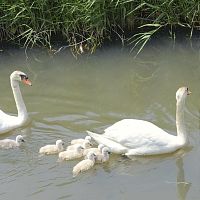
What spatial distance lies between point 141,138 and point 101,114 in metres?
1.35

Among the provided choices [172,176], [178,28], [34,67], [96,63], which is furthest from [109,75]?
[172,176]

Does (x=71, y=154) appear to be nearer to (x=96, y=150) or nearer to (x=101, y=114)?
(x=96, y=150)

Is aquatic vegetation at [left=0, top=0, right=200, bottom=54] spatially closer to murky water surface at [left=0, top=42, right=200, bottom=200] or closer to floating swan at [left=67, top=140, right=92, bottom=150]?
murky water surface at [left=0, top=42, right=200, bottom=200]

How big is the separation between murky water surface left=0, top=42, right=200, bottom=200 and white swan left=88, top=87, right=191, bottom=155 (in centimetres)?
10

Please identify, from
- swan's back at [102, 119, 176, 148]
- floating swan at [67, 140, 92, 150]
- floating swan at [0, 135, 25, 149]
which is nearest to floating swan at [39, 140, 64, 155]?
A: floating swan at [67, 140, 92, 150]

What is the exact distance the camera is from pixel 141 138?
720 cm

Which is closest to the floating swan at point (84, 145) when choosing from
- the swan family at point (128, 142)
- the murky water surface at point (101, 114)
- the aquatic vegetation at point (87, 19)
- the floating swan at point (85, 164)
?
the swan family at point (128, 142)

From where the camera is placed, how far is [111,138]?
735cm

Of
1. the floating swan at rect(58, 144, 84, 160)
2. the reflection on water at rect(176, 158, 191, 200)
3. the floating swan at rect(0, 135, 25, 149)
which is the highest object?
the floating swan at rect(0, 135, 25, 149)

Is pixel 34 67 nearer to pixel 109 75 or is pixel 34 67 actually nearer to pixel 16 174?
pixel 109 75

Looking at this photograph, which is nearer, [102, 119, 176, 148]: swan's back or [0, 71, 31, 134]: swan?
[102, 119, 176, 148]: swan's back

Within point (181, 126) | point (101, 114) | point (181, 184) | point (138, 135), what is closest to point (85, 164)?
point (138, 135)

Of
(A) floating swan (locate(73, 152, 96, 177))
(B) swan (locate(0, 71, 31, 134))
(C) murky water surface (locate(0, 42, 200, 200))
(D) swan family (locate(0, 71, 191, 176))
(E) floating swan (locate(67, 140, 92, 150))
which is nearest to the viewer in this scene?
(C) murky water surface (locate(0, 42, 200, 200))

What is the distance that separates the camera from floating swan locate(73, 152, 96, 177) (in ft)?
22.1
